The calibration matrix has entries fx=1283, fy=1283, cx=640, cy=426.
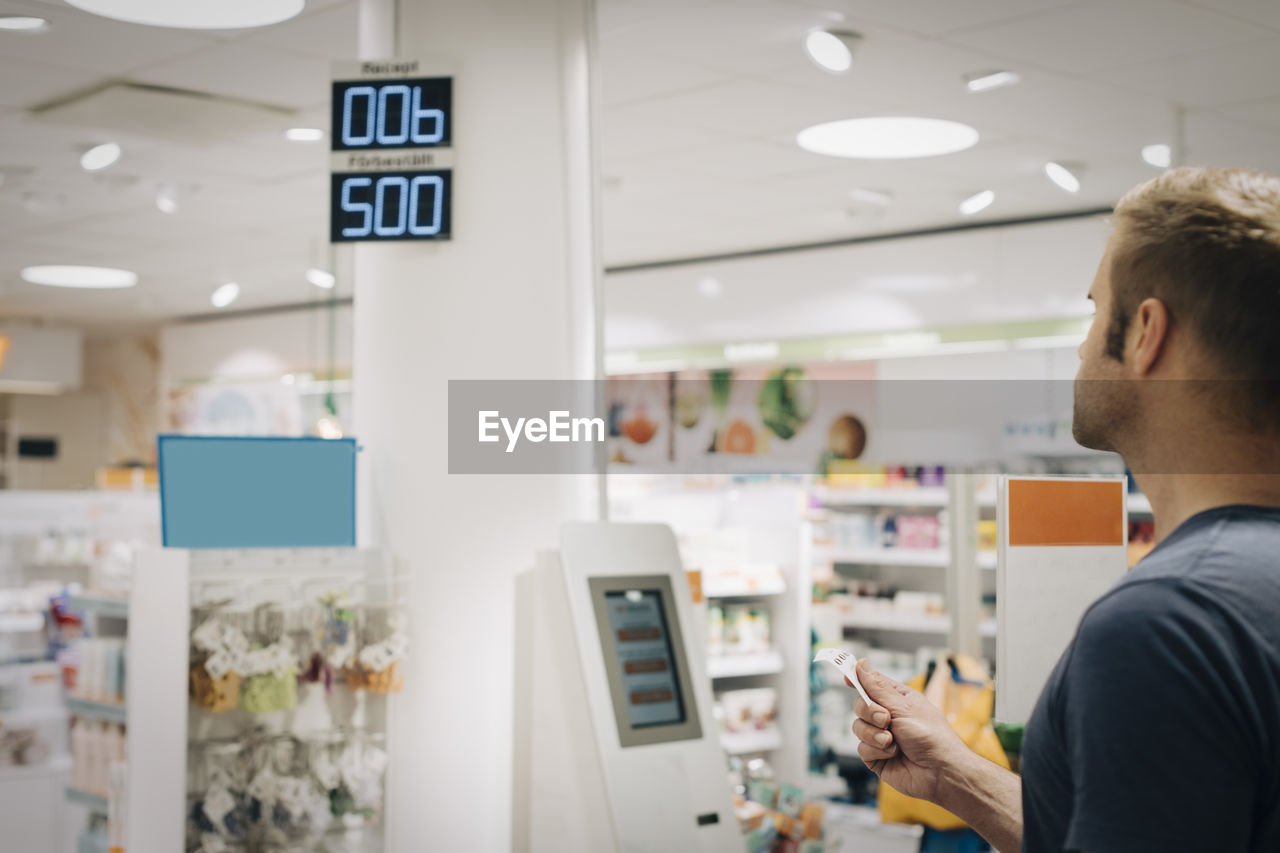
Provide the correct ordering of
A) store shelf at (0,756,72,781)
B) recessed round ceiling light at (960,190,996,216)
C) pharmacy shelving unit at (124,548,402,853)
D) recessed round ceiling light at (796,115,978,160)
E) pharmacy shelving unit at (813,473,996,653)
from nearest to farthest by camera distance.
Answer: pharmacy shelving unit at (124,548,402,853)
recessed round ceiling light at (796,115,978,160)
store shelf at (0,756,72,781)
recessed round ceiling light at (960,190,996,216)
pharmacy shelving unit at (813,473,996,653)

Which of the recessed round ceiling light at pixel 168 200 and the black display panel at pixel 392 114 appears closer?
the black display panel at pixel 392 114

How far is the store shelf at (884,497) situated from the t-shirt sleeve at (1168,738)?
7.06 meters

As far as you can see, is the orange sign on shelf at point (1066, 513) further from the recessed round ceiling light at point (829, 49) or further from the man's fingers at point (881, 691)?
the recessed round ceiling light at point (829, 49)

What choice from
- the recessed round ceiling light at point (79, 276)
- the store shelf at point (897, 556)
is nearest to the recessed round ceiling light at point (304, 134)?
the store shelf at point (897, 556)

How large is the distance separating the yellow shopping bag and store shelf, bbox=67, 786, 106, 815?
240cm

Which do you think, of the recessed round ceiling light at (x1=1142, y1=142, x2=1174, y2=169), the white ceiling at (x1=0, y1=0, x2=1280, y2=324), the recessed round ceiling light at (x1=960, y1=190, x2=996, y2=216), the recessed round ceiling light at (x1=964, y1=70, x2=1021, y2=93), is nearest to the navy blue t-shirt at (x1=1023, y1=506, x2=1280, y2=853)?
the white ceiling at (x1=0, y1=0, x2=1280, y2=324)

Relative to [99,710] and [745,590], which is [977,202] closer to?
[745,590]

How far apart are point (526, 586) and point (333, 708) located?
1.99ft

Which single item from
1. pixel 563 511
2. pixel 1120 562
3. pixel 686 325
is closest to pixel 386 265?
pixel 563 511

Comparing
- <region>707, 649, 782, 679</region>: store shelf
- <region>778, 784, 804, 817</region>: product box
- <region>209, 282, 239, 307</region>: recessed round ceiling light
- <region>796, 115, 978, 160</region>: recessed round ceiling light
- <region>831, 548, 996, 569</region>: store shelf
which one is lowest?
<region>778, 784, 804, 817</region>: product box

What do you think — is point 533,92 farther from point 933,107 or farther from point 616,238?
point 616,238

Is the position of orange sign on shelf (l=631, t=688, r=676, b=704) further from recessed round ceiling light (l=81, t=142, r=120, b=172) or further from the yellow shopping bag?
recessed round ceiling light (l=81, t=142, r=120, b=172)

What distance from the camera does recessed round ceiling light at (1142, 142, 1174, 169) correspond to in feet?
20.1

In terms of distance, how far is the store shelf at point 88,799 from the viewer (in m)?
3.71
